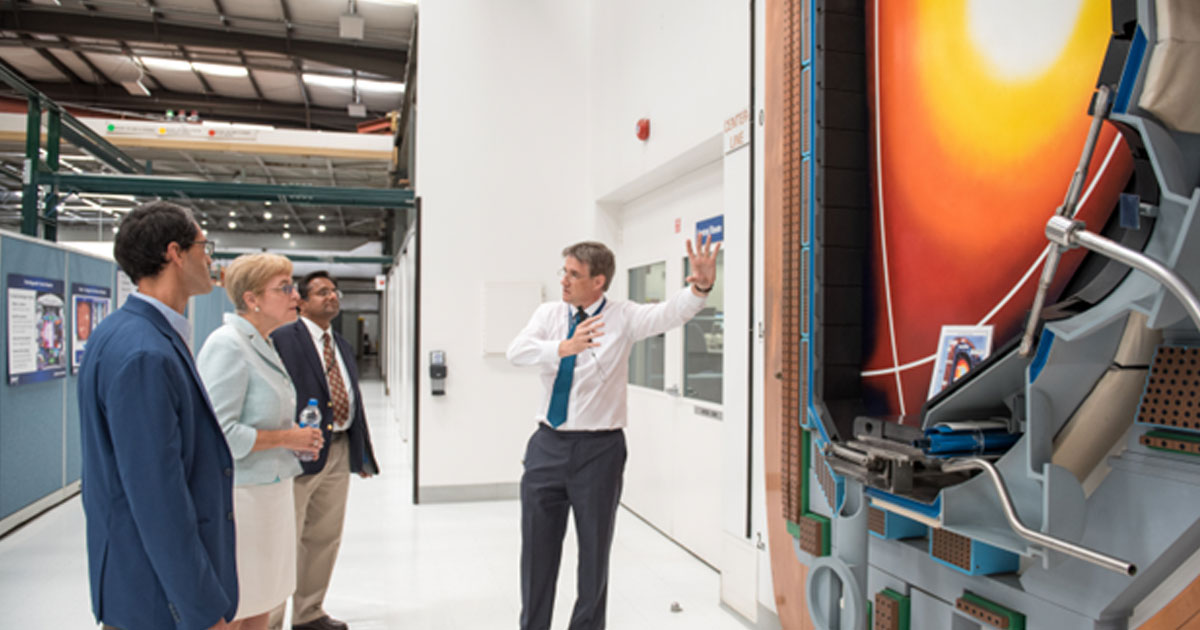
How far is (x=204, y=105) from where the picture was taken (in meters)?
11.8

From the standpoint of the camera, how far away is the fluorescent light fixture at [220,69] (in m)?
10.3

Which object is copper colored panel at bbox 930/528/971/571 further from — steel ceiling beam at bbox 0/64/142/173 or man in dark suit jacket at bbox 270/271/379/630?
steel ceiling beam at bbox 0/64/142/173

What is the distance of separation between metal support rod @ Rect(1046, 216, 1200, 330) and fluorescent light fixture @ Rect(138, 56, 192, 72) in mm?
12061

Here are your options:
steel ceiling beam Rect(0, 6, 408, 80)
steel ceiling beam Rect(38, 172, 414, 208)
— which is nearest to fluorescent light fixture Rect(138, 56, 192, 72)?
steel ceiling beam Rect(0, 6, 408, 80)

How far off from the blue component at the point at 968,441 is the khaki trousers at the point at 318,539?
2706mm


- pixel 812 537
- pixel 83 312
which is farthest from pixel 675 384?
→ pixel 83 312

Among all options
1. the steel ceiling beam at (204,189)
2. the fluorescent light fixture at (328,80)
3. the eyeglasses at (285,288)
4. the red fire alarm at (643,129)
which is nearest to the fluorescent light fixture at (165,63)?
the fluorescent light fixture at (328,80)

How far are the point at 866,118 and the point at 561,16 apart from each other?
198 inches

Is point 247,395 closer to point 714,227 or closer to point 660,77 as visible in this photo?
point 714,227

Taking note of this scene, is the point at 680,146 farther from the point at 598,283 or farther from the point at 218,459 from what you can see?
the point at 218,459

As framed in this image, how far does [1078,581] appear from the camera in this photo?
0.95 meters

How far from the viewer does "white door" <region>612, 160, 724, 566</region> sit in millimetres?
4148

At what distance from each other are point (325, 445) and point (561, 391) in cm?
120

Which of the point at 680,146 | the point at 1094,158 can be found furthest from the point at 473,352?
the point at 1094,158
